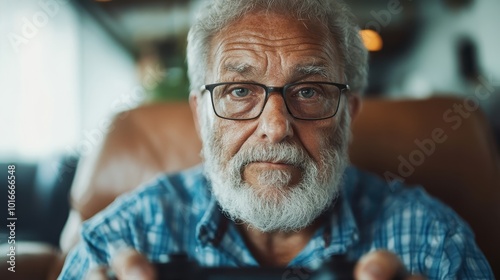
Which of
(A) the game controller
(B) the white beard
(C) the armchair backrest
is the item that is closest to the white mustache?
(B) the white beard

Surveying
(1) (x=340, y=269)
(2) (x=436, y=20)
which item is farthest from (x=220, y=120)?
(2) (x=436, y=20)

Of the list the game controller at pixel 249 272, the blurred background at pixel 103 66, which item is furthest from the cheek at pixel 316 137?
the blurred background at pixel 103 66

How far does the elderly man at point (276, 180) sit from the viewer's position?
3.07 ft

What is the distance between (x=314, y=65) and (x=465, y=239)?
1.58 ft

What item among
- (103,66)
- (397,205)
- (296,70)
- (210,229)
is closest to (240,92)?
(296,70)

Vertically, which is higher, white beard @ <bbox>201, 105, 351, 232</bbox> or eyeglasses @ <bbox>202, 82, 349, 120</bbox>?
eyeglasses @ <bbox>202, 82, 349, 120</bbox>

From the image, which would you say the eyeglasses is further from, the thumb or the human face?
the thumb

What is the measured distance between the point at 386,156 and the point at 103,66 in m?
4.26

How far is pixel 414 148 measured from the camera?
134cm

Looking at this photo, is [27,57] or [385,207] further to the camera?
[27,57]

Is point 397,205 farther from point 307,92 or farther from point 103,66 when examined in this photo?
point 103,66

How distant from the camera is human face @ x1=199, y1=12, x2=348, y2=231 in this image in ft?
2.99

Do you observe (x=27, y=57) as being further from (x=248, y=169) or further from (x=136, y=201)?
(x=248, y=169)

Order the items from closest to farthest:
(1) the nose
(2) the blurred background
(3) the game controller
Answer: (3) the game controller
(1) the nose
(2) the blurred background
